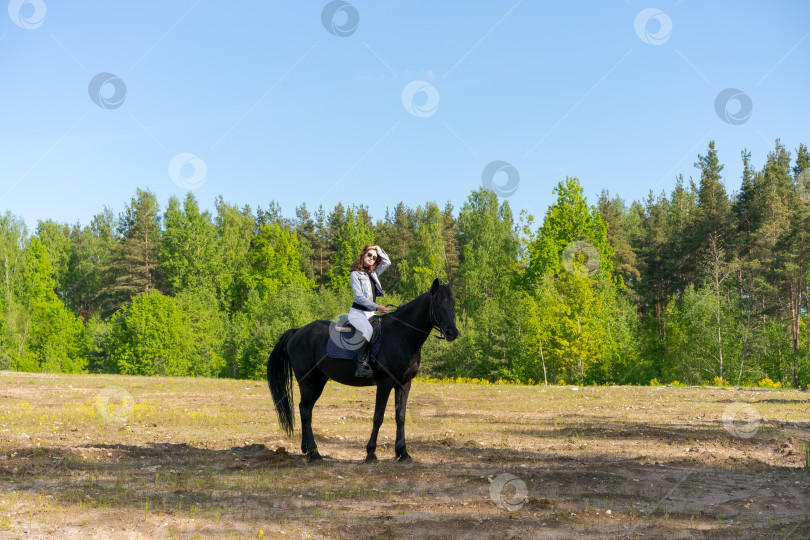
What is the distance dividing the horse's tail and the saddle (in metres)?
1.58

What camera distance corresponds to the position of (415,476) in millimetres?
10758

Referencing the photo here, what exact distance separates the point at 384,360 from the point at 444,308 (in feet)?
5.79

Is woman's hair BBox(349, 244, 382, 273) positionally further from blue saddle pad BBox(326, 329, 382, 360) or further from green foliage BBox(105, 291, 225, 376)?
green foliage BBox(105, 291, 225, 376)

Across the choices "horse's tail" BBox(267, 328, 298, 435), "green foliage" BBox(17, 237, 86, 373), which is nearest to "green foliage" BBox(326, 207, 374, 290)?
"green foliage" BBox(17, 237, 86, 373)

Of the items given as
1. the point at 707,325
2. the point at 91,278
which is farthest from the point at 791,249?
the point at 91,278

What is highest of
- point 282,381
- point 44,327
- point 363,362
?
point 44,327

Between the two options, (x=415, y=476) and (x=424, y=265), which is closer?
(x=415, y=476)

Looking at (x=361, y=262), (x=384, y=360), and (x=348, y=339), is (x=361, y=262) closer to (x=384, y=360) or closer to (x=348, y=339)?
(x=348, y=339)

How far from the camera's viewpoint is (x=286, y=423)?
1380cm

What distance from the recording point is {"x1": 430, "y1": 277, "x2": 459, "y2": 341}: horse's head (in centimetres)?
1118

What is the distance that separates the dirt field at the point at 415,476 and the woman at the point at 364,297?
6.97 ft

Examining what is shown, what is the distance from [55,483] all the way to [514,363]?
4369 cm

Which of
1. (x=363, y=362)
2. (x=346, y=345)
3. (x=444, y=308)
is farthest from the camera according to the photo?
(x=346, y=345)

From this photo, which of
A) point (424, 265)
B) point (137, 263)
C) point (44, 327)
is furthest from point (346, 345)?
point (137, 263)
